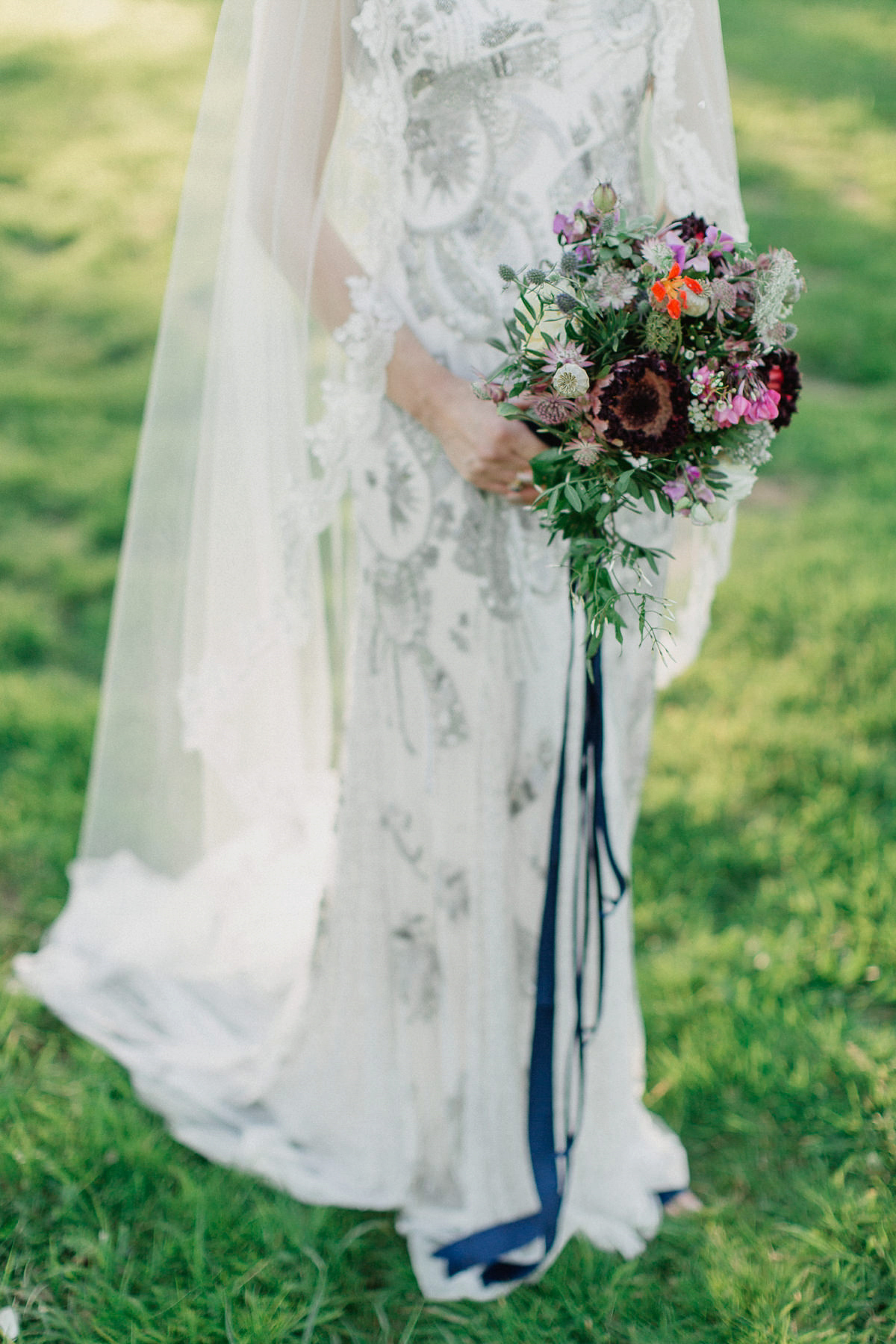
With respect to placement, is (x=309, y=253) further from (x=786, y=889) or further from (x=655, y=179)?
(x=786, y=889)

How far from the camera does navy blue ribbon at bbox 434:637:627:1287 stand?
191cm

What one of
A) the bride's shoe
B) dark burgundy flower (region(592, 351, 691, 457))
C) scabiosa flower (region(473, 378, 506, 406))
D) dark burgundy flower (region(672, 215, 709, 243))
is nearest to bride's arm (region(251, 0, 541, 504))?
scabiosa flower (region(473, 378, 506, 406))

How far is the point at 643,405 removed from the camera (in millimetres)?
1407

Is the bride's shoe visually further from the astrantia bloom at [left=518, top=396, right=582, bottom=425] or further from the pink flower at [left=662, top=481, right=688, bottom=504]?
the astrantia bloom at [left=518, top=396, right=582, bottom=425]

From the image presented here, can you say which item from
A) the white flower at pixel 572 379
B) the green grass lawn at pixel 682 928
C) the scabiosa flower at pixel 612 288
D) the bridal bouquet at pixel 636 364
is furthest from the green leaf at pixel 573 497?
the green grass lawn at pixel 682 928

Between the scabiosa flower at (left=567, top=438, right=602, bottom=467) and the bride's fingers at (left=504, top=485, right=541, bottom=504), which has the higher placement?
the scabiosa flower at (left=567, top=438, right=602, bottom=467)

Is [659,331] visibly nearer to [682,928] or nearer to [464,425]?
[464,425]

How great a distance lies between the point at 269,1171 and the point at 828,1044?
120cm

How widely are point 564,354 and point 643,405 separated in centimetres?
12

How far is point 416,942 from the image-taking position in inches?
83.0

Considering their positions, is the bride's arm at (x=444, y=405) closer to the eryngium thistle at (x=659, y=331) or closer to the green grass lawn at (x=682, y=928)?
the eryngium thistle at (x=659, y=331)

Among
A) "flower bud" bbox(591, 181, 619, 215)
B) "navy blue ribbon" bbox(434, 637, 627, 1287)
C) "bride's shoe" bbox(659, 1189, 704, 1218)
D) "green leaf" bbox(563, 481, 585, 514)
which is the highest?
"flower bud" bbox(591, 181, 619, 215)

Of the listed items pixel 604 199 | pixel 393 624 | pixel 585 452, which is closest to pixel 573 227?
pixel 604 199

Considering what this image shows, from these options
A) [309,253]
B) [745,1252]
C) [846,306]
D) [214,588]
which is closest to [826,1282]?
[745,1252]
